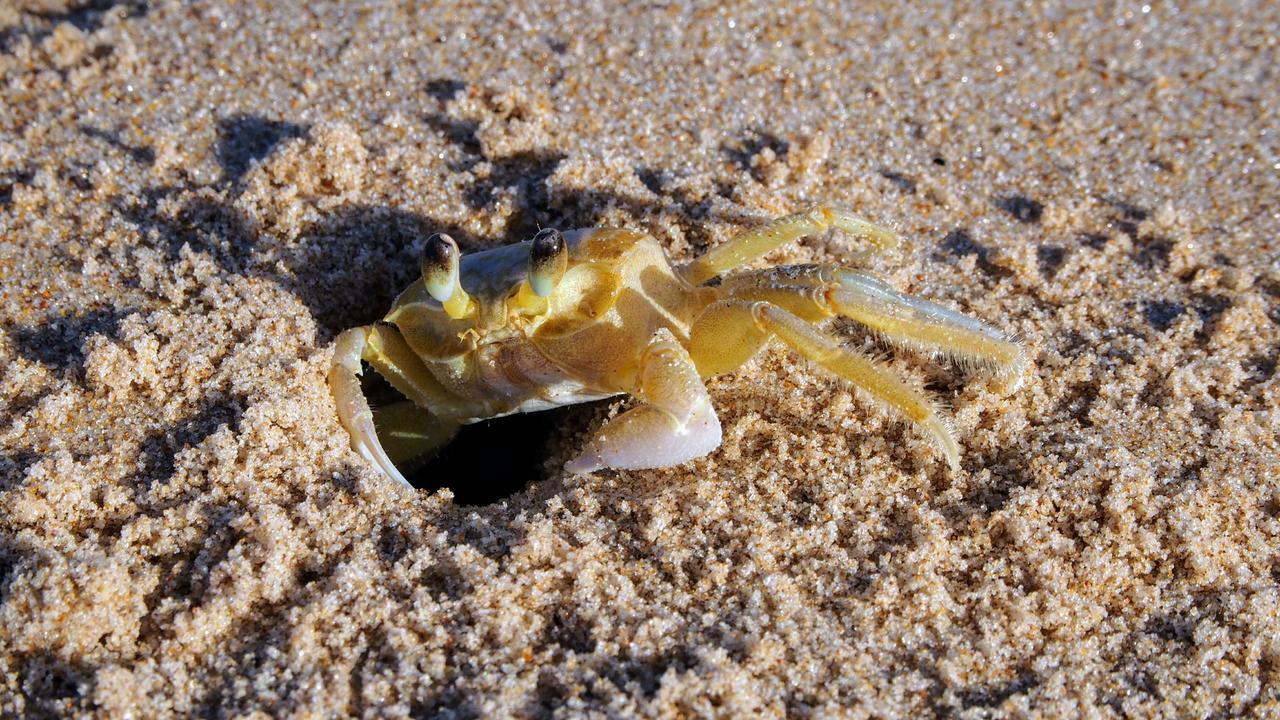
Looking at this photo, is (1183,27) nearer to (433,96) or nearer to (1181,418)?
(1181,418)

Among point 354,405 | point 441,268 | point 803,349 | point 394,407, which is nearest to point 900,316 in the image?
point 803,349

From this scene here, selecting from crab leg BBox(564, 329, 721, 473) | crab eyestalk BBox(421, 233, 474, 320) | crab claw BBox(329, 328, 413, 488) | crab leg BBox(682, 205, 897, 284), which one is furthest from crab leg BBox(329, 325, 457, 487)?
crab leg BBox(682, 205, 897, 284)

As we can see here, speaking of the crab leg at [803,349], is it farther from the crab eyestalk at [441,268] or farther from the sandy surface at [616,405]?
the crab eyestalk at [441,268]

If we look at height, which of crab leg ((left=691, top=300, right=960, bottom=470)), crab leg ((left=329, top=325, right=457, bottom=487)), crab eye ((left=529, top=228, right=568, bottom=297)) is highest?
crab eye ((left=529, top=228, right=568, bottom=297))

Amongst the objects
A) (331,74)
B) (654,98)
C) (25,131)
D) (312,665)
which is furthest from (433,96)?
(312,665)

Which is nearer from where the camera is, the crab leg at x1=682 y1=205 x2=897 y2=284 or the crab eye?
the crab eye

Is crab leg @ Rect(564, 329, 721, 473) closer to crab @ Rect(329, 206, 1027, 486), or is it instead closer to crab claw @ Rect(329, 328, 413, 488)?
crab @ Rect(329, 206, 1027, 486)

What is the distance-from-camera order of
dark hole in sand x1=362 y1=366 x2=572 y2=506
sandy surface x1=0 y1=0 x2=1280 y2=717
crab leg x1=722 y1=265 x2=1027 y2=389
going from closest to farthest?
sandy surface x1=0 y1=0 x2=1280 y2=717, crab leg x1=722 y1=265 x2=1027 y2=389, dark hole in sand x1=362 y1=366 x2=572 y2=506

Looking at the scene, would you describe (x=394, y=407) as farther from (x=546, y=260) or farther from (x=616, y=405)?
(x=546, y=260)
